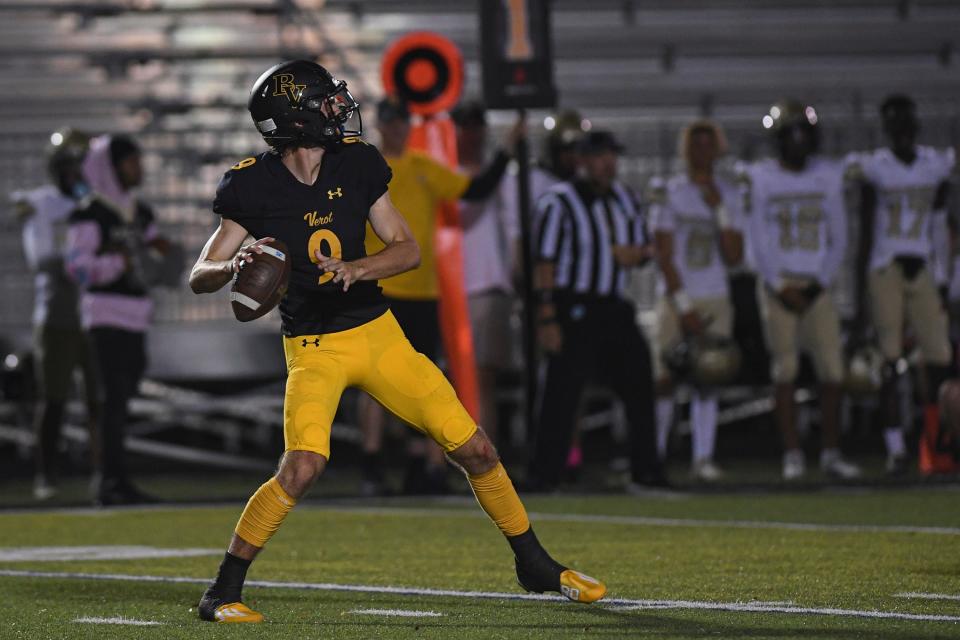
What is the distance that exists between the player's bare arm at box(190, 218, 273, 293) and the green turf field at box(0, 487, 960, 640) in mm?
856

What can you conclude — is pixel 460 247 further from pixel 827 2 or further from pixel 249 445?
pixel 827 2

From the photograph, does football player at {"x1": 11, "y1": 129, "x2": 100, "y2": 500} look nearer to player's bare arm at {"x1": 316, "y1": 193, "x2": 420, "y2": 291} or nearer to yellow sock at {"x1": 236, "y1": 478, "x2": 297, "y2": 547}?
player's bare arm at {"x1": 316, "y1": 193, "x2": 420, "y2": 291}

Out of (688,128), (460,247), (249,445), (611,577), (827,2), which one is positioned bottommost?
(249,445)

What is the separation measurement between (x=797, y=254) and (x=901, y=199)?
615 mm

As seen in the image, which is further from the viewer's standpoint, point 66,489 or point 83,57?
point 83,57

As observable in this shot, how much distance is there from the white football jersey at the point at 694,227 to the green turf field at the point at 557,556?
1668 millimetres

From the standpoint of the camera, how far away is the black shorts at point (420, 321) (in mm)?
8781

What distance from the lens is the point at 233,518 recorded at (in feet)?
26.7

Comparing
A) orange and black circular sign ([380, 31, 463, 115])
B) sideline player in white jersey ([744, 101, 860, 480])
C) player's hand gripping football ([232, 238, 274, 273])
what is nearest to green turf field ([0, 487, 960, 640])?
player's hand gripping football ([232, 238, 274, 273])

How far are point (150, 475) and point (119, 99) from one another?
13.0 feet

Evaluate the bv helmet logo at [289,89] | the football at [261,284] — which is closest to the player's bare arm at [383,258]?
the football at [261,284]

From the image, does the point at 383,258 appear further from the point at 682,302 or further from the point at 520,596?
the point at 682,302

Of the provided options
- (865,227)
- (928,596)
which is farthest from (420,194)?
(928,596)

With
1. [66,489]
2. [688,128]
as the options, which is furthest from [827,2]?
[66,489]
